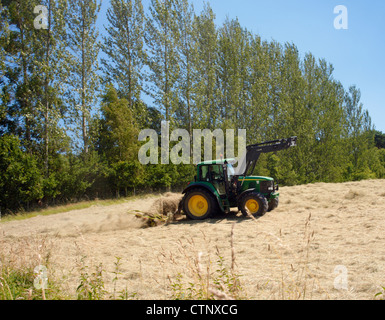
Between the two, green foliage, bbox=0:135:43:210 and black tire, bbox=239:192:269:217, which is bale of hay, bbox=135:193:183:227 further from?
green foliage, bbox=0:135:43:210

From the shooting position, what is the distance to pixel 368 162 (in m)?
31.6

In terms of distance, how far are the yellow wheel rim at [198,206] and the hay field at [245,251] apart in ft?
1.46

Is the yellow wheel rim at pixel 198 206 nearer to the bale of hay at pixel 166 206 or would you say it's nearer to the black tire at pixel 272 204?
the bale of hay at pixel 166 206

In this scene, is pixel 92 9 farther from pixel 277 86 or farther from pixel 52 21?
pixel 277 86

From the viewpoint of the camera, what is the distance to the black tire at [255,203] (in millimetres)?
9414

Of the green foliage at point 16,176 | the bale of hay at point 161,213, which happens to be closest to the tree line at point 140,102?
the green foliage at point 16,176

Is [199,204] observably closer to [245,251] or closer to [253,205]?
[253,205]

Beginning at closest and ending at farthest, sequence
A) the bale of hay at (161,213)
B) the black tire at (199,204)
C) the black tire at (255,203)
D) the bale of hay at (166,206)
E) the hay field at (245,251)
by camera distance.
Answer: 1. the hay field at (245,251)
2. the black tire at (255,203)
3. the bale of hay at (161,213)
4. the black tire at (199,204)
5. the bale of hay at (166,206)

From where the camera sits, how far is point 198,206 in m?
10.0

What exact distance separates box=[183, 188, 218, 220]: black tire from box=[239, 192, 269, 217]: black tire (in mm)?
949

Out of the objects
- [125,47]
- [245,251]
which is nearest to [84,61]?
[125,47]

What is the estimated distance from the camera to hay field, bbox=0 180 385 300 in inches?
144

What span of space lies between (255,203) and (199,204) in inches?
70.6

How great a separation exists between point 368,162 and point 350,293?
107 feet
